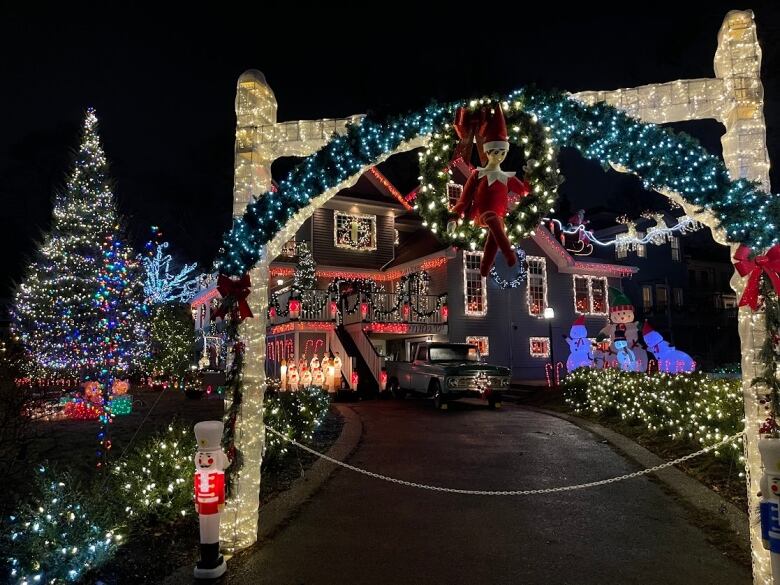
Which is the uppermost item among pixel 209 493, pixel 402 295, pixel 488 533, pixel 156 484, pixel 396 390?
pixel 402 295

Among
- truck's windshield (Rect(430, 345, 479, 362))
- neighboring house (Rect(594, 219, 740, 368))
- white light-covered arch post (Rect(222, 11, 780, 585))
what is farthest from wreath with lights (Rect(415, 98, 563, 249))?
neighboring house (Rect(594, 219, 740, 368))

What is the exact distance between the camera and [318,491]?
765 cm

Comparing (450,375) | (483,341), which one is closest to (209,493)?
(450,375)

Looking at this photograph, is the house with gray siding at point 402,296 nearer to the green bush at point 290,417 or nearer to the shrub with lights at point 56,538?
the green bush at point 290,417

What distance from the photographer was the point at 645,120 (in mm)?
5559

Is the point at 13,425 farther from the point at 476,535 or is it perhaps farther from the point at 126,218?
the point at 126,218

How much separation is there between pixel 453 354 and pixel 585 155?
1437 cm

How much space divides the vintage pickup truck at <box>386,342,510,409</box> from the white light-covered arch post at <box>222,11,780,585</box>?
12106mm

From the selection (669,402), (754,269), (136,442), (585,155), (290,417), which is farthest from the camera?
(669,402)

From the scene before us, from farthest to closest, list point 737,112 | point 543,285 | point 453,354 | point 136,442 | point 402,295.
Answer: point 543,285
point 402,295
point 453,354
point 136,442
point 737,112

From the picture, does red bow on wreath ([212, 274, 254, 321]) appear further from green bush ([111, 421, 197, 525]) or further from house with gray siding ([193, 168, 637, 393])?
house with gray siding ([193, 168, 637, 393])

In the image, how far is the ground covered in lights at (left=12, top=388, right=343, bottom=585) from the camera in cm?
505

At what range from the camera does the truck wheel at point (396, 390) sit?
69.2ft

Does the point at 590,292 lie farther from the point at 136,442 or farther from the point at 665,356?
the point at 136,442
